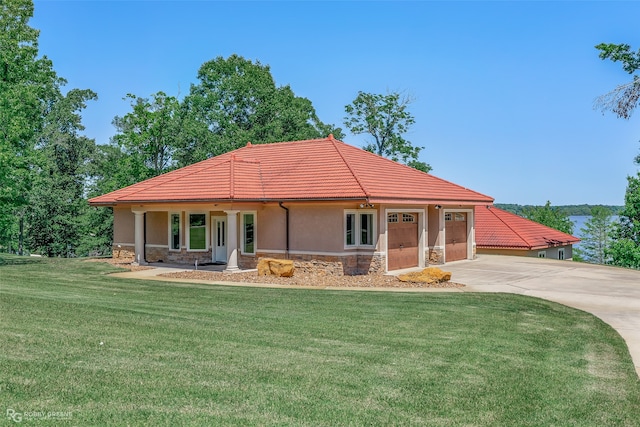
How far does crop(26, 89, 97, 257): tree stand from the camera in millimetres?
40750

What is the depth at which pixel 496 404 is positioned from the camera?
6.05 m

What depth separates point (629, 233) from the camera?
34562mm

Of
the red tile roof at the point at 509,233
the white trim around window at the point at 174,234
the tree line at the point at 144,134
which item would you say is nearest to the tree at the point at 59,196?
the tree line at the point at 144,134

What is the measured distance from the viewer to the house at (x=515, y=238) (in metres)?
33.1

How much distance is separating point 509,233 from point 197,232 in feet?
65.5

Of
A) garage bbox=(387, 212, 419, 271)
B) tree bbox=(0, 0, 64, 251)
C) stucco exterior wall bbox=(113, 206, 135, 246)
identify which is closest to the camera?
garage bbox=(387, 212, 419, 271)

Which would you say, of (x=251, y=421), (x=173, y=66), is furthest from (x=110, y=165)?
(x=251, y=421)

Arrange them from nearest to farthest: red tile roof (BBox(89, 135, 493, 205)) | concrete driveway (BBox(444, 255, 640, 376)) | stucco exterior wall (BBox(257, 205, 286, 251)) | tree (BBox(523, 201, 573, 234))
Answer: concrete driveway (BBox(444, 255, 640, 376)), red tile roof (BBox(89, 135, 493, 205)), stucco exterior wall (BBox(257, 205, 286, 251)), tree (BBox(523, 201, 573, 234))

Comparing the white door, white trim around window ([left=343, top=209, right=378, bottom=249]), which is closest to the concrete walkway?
the white door

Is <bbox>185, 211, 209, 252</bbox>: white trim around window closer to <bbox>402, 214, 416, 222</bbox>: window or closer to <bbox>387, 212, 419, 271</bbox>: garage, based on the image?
<bbox>387, 212, 419, 271</bbox>: garage

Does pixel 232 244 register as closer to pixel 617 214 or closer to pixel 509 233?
pixel 509 233

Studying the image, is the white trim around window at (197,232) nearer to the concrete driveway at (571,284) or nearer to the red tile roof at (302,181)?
the red tile roof at (302,181)

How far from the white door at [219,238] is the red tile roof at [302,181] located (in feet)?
6.52

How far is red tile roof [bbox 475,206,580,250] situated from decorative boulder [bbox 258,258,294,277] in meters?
18.2
